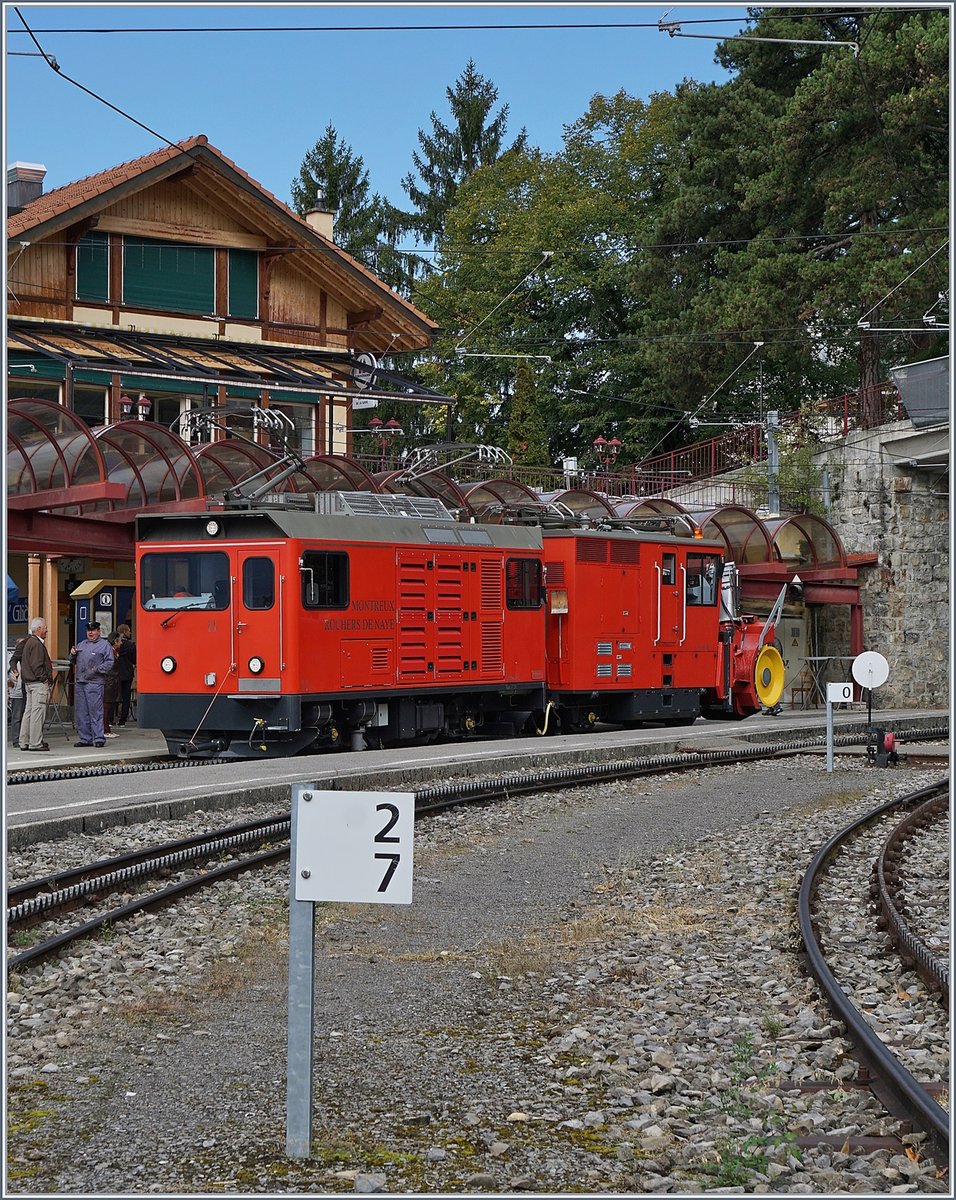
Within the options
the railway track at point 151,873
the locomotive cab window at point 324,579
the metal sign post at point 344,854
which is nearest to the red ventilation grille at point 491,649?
the locomotive cab window at point 324,579

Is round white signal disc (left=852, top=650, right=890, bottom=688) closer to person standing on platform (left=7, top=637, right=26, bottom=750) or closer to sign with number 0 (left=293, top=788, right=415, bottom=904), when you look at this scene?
person standing on platform (left=7, top=637, right=26, bottom=750)

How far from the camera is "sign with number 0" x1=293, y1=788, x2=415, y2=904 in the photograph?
19.3 ft

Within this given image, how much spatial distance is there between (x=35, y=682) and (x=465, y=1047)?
51.2 feet

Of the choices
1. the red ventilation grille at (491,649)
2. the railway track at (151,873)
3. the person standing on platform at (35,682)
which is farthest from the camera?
the red ventilation grille at (491,649)

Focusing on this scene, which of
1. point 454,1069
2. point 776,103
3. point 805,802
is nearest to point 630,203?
point 776,103

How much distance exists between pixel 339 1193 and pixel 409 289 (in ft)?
196

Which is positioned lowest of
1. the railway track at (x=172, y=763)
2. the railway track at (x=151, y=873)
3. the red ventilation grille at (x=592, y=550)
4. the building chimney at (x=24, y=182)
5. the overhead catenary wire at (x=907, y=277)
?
Answer: the railway track at (x=151, y=873)

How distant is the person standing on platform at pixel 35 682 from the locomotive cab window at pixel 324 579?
415 cm

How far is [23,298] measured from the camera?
30656mm

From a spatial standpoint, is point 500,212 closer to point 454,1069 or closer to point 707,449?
point 707,449

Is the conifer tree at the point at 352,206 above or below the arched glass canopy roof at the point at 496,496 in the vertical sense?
above

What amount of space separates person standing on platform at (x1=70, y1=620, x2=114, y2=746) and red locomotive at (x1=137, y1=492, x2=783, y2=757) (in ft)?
5.53

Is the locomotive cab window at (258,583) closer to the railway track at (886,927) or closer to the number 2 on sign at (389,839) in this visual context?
the railway track at (886,927)

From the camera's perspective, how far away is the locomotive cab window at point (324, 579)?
65.7 ft
